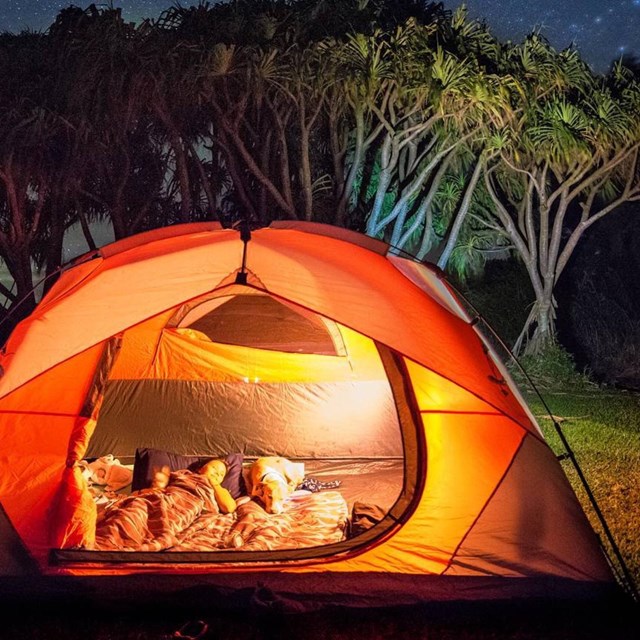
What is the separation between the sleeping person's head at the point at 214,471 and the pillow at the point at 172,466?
113 mm

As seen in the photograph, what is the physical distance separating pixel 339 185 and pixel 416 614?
30.3ft

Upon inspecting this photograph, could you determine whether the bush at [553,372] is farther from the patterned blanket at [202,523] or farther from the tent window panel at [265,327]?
the patterned blanket at [202,523]

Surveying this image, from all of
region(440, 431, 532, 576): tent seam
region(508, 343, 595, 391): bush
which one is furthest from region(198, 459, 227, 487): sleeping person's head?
region(508, 343, 595, 391): bush

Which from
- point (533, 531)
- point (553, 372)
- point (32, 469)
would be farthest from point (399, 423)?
point (553, 372)

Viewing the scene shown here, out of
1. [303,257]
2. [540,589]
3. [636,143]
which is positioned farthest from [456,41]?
[540,589]

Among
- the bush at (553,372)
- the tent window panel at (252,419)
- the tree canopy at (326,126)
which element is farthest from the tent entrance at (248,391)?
the bush at (553,372)

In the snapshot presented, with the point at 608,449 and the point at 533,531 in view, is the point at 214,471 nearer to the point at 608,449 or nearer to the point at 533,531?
the point at 533,531

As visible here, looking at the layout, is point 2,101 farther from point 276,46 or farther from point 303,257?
point 303,257

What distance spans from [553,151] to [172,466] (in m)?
8.03

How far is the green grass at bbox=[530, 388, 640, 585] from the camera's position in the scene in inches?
189

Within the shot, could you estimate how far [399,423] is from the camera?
400cm

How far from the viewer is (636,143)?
11.5 metres

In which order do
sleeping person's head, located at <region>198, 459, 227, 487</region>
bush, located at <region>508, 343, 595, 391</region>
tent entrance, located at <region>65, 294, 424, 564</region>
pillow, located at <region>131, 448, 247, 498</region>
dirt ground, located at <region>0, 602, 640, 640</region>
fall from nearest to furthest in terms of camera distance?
dirt ground, located at <region>0, 602, 640, 640</region> → sleeping person's head, located at <region>198, 459, 227, 487</region> → pillow, located at <region>131, 448, 247, 498</region> → tent entrance, located at <region>65, 294, 424, 564</region> → bush, located at <region>508, 343, 595, 391</region>

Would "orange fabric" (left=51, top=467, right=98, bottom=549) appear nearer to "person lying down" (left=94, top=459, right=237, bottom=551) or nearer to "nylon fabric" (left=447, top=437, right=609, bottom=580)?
"person lying down" (left=94, top=459, right=237, bottom=551)
